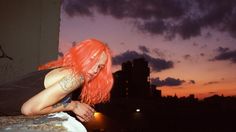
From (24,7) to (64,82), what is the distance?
3.70m

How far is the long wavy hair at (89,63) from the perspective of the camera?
2.58 meters

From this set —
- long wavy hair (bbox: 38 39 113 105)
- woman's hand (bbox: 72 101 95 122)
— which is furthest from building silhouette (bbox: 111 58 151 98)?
woman's hand (bbox: 72 101 95 122)

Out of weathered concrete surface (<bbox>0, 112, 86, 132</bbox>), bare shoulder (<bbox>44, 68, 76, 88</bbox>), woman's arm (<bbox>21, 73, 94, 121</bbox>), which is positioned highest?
bare shoulder (<bbox>44, 68, 76, 88</bbox>)

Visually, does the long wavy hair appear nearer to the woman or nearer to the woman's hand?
the woman

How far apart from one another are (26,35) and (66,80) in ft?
11.6

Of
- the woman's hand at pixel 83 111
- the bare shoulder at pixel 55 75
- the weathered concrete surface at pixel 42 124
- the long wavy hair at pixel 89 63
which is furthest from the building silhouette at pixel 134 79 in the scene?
the weathered concrete surface at pixel 42 124

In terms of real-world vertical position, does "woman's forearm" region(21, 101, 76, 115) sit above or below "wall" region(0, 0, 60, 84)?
below

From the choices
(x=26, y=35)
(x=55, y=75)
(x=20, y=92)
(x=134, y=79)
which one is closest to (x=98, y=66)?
(x=55, y=75)

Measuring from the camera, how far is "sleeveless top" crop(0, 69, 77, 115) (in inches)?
98.2

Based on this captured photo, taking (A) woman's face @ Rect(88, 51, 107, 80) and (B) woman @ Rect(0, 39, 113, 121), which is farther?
(A) woman's face @ Rect(88, 51, 107, 80)

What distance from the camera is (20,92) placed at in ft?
8.43

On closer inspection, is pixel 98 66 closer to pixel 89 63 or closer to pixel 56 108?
pixel 89 63

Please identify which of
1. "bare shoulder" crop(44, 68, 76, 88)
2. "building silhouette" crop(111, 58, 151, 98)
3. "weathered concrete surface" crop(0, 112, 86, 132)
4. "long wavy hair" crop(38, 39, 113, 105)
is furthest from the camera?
"building silhouette" crop(111, 58, 151, 98)

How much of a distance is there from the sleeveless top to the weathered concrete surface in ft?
0.58
